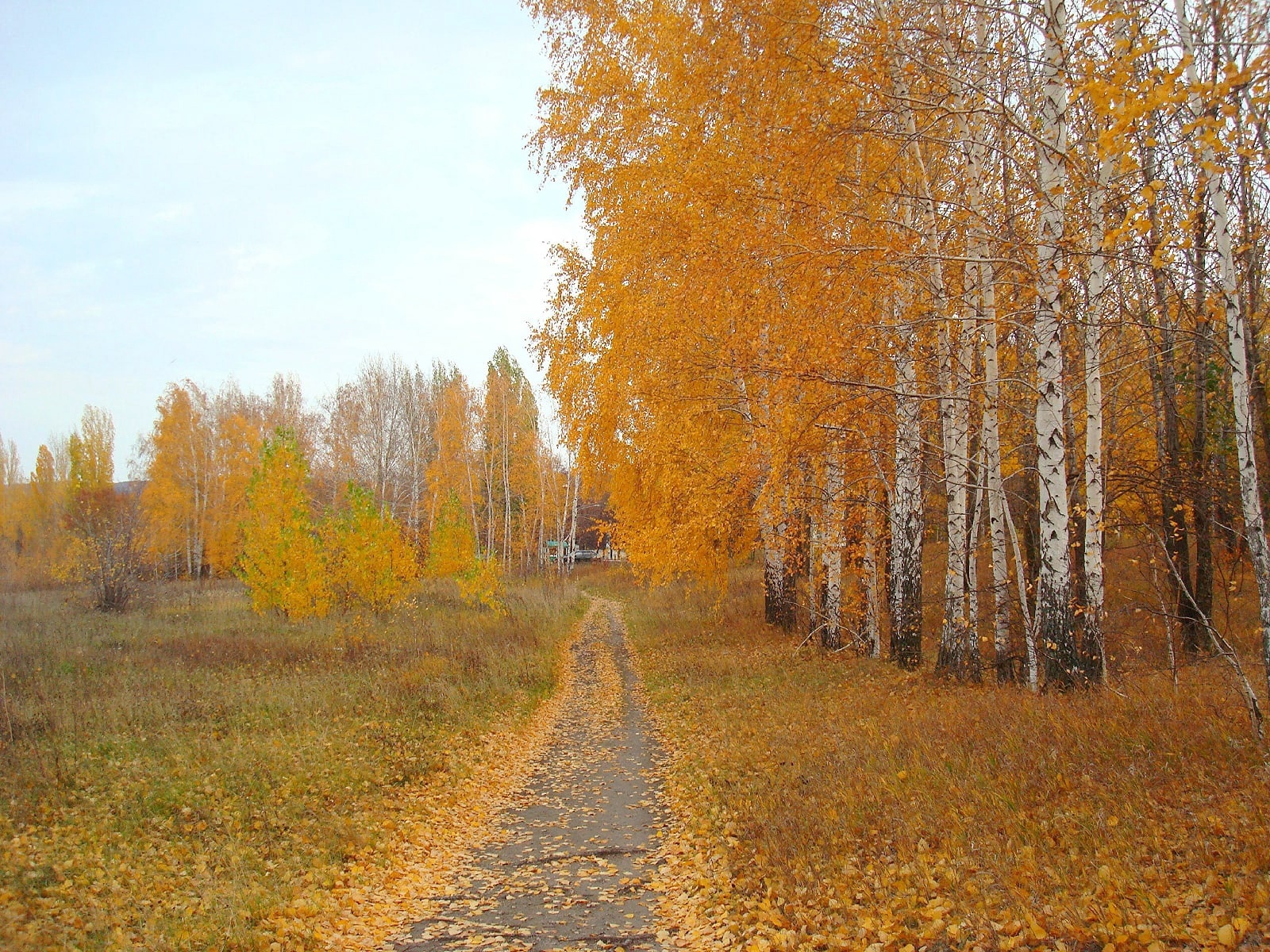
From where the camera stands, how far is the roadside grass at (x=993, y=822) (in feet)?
12.7

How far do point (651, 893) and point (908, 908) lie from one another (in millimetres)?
1924

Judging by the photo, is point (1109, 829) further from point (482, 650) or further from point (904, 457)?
point (482, 650)

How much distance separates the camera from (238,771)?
8102 mm

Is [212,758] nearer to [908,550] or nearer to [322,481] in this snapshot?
[908,550]

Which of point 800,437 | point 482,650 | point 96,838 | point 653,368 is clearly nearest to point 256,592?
point 482,650

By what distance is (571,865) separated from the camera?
6141 mm

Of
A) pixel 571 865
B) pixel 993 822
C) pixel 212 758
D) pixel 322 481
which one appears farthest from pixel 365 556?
pixel 322 481

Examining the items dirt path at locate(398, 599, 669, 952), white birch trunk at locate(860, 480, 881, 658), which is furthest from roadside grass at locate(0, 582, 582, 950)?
white birch trunk at locate(860, 480, 881, 658)

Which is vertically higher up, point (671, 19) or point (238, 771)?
point (671, 19)

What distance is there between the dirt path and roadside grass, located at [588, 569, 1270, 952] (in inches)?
19.8

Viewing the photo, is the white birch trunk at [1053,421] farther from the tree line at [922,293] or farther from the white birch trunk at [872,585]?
the white birch trunk at [872,585]

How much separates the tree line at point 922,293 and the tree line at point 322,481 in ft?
38.7

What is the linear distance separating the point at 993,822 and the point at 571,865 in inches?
126

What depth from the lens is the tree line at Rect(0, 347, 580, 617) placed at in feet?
91.4
